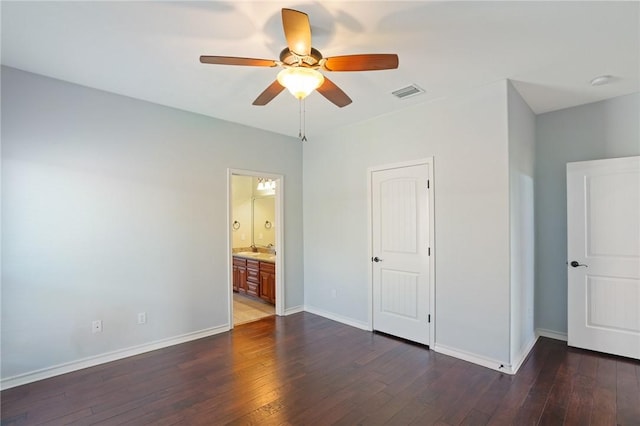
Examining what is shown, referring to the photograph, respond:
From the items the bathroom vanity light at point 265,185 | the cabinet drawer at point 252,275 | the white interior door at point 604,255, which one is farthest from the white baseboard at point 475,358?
the bathroom vanity light at point 265,185

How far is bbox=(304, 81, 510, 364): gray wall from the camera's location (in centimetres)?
294

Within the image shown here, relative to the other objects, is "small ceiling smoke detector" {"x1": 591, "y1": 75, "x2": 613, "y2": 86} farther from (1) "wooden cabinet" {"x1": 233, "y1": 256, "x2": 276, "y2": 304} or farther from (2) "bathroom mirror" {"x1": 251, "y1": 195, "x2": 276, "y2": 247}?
(2) "bathroom mirror" {"x1": 251, "y1": 195, "x2": 276, "y2": 247}

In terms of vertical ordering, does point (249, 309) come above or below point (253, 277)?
below

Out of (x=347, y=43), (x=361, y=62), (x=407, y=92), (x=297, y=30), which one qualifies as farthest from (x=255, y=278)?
(x=297, y=30)

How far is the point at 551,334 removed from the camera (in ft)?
12.2

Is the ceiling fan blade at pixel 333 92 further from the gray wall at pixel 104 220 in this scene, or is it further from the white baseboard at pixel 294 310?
the white baseboard at pixel 294 310

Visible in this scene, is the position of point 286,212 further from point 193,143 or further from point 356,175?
point 193,143

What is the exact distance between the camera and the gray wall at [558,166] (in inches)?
133

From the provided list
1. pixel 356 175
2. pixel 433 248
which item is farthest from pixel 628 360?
pixel 356 175

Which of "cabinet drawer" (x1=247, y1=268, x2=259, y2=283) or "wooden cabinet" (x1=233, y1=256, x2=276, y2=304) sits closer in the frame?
"wooden cabinet" (x1=233, y1=256, x2=276, y2=304)

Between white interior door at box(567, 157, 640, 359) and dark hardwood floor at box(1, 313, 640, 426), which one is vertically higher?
white interior door at box(567, 157, 640, 359)

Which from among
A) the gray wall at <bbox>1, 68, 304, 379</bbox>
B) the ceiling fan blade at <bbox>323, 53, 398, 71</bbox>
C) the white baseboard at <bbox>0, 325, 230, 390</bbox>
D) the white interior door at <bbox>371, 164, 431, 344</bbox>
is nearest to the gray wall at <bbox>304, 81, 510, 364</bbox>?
the white interior door at <bbox>371, 164, 431, 344</bbox>

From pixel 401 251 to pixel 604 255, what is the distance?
2.12 m

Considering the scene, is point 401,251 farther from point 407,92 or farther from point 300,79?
point 300,79
